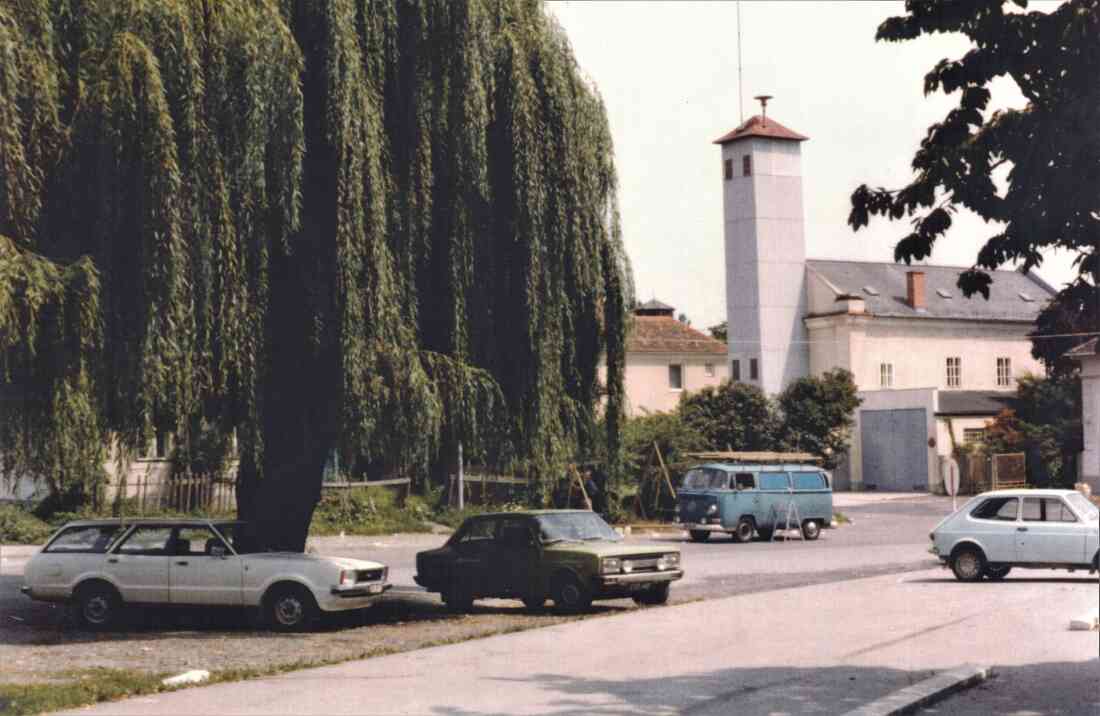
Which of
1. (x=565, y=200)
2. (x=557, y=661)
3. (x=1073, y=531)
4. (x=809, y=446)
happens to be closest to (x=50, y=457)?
(x=557, y=661)

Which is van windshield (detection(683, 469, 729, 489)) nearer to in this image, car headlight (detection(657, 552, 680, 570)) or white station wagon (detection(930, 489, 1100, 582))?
white station wagon (detection(930, 489, 1100, 582))

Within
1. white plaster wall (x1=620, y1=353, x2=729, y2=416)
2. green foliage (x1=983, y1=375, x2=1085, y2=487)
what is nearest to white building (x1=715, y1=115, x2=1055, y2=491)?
white plaster wall (x1=620, y1=353, x2=729, y2=416)

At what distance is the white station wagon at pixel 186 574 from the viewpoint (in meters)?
18.4

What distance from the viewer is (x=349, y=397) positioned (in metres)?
17.4

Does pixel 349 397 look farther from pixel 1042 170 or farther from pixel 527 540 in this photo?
pixel 1042 170

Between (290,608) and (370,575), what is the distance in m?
1.09

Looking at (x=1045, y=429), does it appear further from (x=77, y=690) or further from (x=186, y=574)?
(x=77, y=690)

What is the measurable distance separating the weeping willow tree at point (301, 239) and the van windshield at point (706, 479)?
17208 mm

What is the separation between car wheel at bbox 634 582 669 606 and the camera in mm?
21531

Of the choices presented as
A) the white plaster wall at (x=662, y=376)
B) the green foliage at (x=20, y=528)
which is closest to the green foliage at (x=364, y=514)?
the green foliage at (x=20, y=528)

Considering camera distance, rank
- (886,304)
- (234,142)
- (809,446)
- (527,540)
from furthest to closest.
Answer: (886,304) → (809,446) → (527,540) → (234,142)

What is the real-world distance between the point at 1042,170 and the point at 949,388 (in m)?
68.4

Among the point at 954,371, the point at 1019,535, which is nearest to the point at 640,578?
the point at 1019,535

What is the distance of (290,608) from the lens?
18469mm
